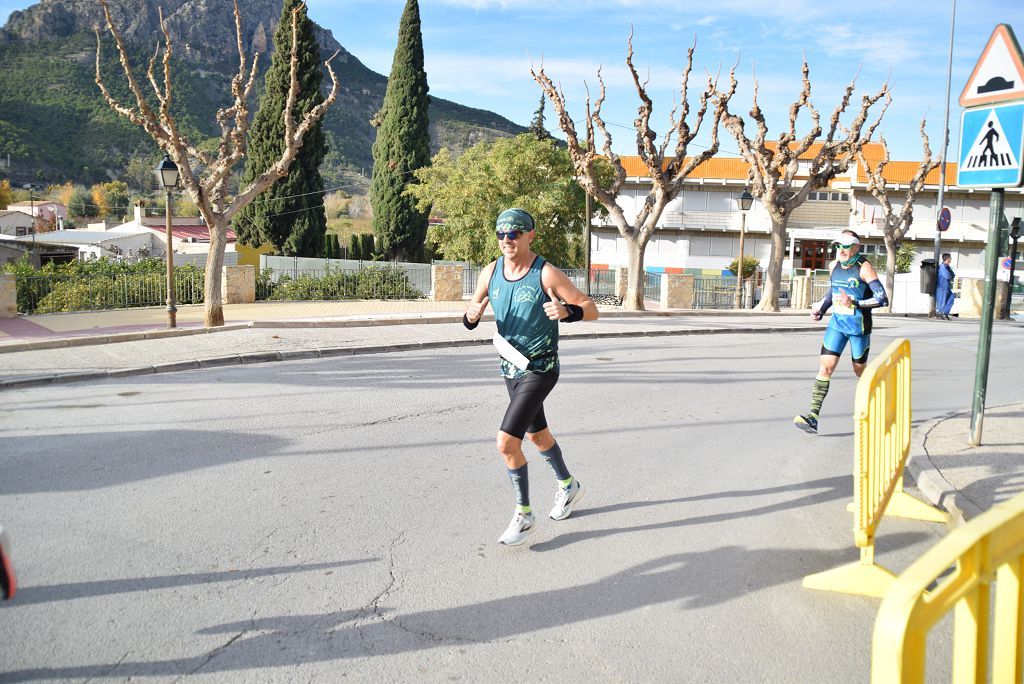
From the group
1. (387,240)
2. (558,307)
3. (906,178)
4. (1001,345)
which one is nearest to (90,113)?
(387,240)

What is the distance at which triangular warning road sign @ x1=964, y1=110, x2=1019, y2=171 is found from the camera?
21.5ft

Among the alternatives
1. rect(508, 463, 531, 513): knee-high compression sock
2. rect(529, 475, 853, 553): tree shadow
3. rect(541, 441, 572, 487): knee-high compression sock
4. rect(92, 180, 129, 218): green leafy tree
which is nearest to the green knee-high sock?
rect(529, 475, 853, 553): tree shadow

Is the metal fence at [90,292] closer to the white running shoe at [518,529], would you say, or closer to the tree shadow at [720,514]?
the tree shadow at [720,514]

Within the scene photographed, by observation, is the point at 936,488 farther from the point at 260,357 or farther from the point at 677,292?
the point at 677,292

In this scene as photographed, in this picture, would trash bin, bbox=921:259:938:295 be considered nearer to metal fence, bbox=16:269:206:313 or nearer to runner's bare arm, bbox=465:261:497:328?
metal fence, bbox=16:269:206:313

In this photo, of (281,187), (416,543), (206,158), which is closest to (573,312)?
(416,543)

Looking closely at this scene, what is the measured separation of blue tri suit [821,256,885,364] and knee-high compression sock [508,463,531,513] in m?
4.29

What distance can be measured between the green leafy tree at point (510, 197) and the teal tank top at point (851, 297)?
83.5 ft

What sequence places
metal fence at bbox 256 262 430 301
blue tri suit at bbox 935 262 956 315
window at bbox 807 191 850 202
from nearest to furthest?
blue tri suit at bbox 935 262 956 315, metal fence at bbox 256 262 430 301, window at bbox 807 191 850 202

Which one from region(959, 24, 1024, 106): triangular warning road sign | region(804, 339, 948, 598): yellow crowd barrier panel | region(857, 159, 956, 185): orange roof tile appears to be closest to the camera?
region(804, 339, 948, 598): yellow crowd barrier panel

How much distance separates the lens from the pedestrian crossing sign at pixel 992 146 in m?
6.51

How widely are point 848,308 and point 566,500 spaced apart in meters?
4.14

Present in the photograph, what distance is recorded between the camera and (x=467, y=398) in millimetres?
9836

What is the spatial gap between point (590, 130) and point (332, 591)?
80.5 feet
